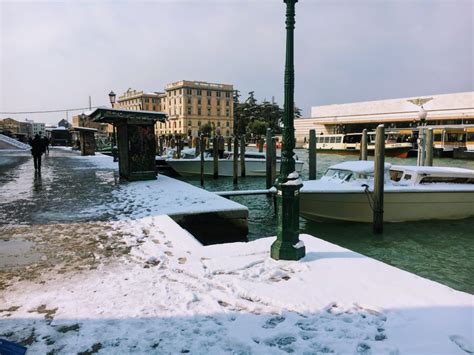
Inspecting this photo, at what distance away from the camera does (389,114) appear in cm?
5638

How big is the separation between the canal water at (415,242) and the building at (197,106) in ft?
296

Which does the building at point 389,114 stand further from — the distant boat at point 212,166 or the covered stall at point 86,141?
the covered stall at point 86,141

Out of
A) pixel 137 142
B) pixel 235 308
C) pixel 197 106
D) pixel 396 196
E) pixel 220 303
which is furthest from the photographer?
pixel 197 106

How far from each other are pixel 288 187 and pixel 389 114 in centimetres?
5703

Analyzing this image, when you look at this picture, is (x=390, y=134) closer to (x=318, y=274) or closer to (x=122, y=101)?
(x=318, y=274)

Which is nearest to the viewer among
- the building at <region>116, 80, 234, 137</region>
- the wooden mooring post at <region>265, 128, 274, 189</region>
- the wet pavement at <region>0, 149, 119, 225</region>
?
the wet pavement at <region>0, 149, 119, 225</region>

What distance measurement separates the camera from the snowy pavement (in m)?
2.97

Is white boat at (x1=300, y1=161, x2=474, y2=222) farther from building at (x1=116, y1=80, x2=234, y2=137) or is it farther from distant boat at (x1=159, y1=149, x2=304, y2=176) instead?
building at (x1=116, y1=80, x2=234, y2=137)

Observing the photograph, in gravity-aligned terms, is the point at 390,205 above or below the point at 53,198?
below

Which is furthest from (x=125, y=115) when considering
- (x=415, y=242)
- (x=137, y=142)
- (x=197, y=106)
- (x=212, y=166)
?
(x=197, y=106)

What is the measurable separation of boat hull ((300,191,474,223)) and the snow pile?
6.37 meters

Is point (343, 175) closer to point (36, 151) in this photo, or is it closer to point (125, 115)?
point (125, 115)

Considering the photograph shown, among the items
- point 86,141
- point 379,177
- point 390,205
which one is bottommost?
point 390,205

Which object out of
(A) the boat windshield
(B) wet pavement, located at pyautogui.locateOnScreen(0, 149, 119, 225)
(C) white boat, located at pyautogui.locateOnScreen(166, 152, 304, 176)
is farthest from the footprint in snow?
(C) white boat, located at pyautogui.locateOnScreen(166, 152, 304, 176)
